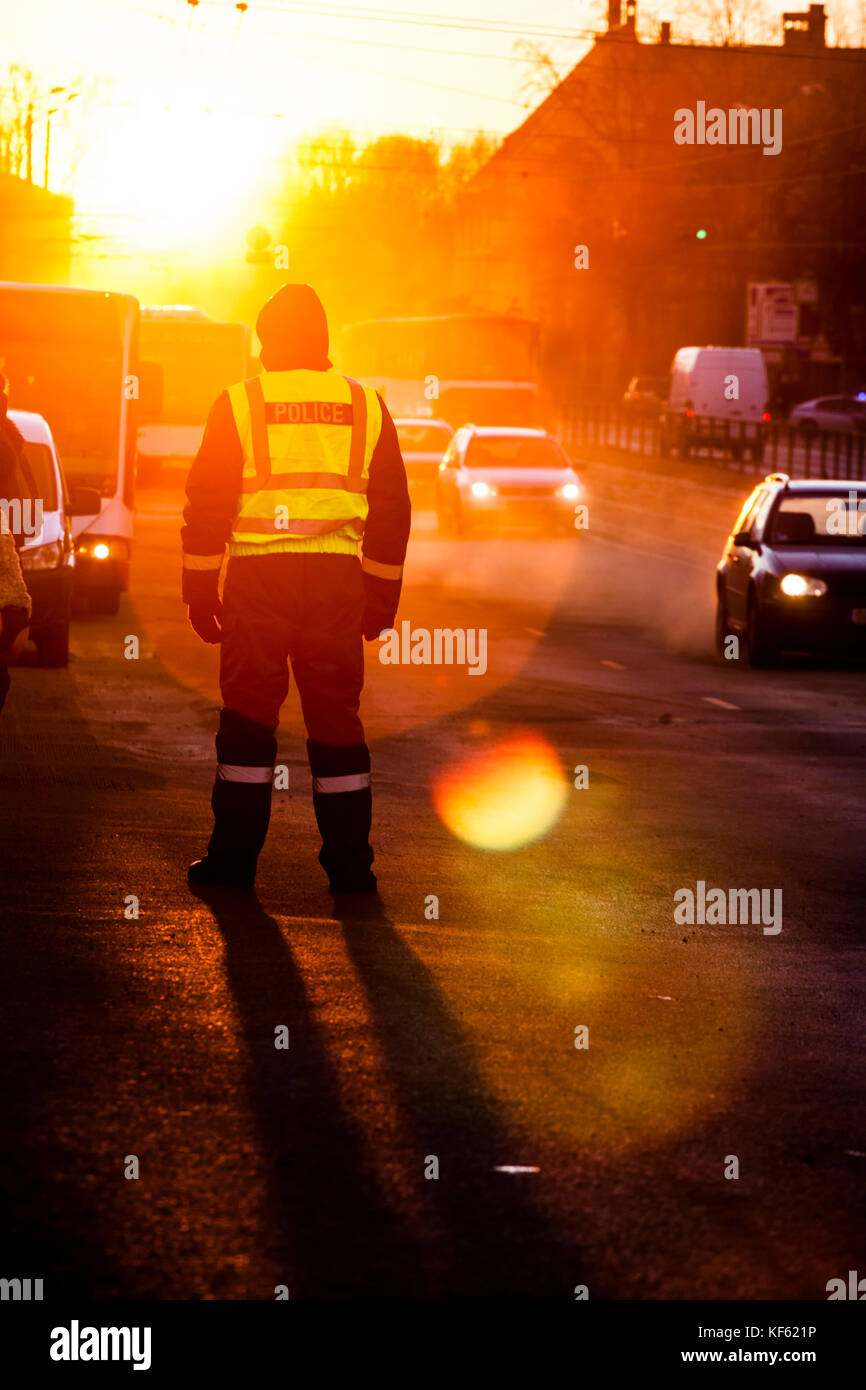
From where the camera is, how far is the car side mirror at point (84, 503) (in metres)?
16.7

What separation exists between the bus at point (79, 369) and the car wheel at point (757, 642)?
678cm

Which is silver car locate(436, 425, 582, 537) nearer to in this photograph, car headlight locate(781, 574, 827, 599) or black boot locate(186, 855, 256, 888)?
car headlight locate(781, 574, 827, 599)

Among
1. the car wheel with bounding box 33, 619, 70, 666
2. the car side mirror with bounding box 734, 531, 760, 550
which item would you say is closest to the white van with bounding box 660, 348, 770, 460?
the car side mirror with bounding box 734, 531, 760, 550

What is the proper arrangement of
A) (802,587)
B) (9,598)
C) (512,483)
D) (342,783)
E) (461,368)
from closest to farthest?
(342,783) → (9,598) → (802,587) → (512,483) → (461,368)

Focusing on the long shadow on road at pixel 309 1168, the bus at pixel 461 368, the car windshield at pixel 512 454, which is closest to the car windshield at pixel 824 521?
the car windshield at pixel 512 454

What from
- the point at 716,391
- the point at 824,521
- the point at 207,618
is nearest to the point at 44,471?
the point at 824,521

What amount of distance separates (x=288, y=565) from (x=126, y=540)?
14948 millimetres

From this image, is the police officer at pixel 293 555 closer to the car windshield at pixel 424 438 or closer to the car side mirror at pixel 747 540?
the car side mirror at pixel 747 540

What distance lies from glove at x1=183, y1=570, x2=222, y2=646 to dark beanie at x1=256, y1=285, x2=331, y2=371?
0.69 m

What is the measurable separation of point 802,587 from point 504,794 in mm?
8212

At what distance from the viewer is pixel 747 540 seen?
19.2m

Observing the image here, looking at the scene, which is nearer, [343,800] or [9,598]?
[343,800]

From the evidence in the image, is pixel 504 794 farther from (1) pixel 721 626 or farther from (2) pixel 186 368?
(2) pixel 186 368

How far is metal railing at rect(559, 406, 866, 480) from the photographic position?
41.2m
